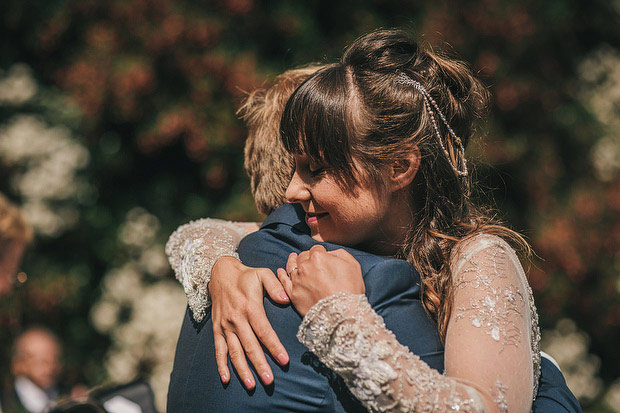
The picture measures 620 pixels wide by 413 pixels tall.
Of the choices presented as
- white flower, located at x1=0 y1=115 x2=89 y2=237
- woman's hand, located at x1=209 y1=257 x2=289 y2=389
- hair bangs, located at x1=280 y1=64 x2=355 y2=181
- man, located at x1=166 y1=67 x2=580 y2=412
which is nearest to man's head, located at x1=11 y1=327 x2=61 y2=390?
white flower, located at x1=0 y1=115 x2=89 y2=237

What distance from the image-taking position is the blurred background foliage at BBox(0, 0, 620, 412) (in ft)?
15.2

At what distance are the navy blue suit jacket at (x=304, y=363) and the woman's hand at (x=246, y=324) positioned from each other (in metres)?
0.03

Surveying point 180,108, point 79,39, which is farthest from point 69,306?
point 79,39

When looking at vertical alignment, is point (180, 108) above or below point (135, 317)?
above

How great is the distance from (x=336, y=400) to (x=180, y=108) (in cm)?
369

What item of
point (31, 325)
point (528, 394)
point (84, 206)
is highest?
point (528, 394)

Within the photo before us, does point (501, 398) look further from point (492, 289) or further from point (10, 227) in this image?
point (10, 227)

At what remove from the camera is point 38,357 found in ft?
14.6

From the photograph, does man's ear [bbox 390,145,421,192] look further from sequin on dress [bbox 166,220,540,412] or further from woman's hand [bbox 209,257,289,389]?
woman's hand [bbox 209,257,289,389]

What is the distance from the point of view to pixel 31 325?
4.78 m

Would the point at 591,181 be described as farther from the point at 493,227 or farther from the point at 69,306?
the point at 69,306

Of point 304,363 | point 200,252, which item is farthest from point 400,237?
point 200,252

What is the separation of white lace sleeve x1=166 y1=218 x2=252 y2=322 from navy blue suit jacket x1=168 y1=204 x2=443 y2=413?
0.21 metres

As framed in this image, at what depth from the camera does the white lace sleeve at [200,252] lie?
1.84 m
